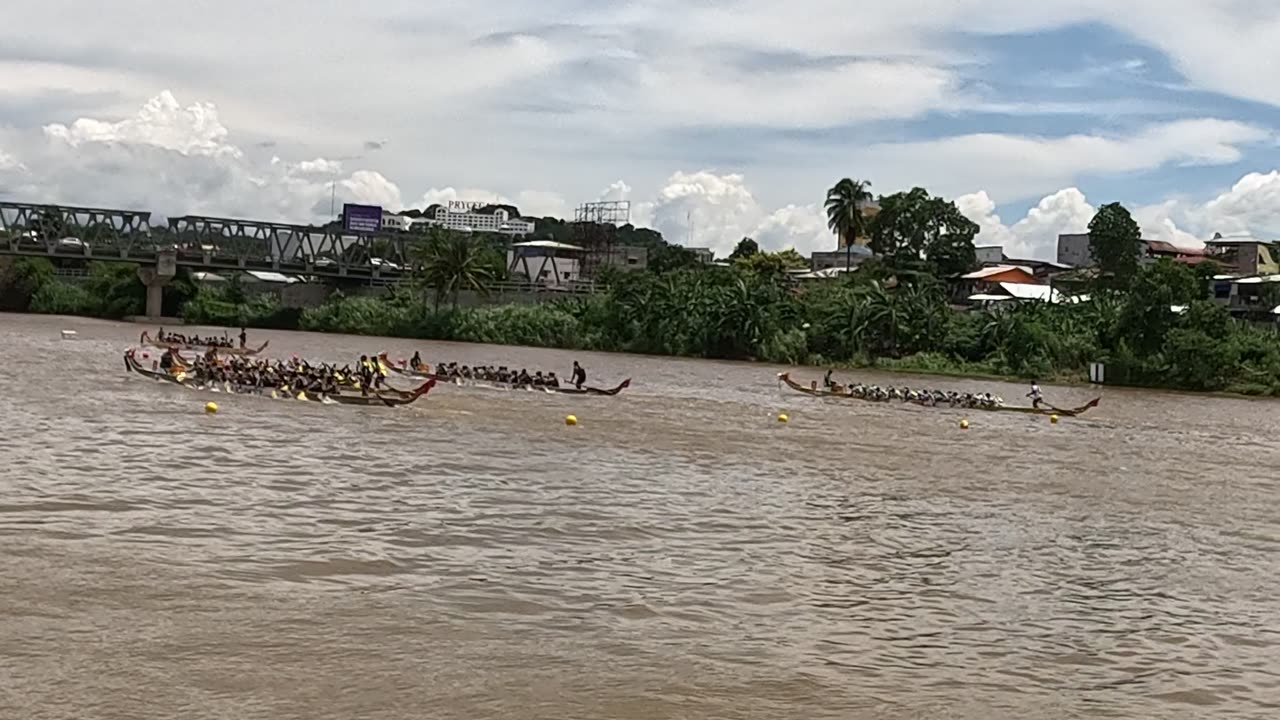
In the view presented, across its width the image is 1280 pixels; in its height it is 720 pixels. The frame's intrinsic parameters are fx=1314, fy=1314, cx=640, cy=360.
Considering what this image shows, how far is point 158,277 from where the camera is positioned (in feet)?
343

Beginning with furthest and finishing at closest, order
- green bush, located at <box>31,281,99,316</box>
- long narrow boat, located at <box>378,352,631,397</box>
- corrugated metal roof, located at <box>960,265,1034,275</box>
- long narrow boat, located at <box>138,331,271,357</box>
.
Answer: green bush, located at <box>31,281,99,316</box>
corrugated metal roof, located at <box>960,265,1034,275</box>
long narrow boat, located at <box>138,331,271,357</box>
long narrow boat, located at <box>378,352,631,397</box>

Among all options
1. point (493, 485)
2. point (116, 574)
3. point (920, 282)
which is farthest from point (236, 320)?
point (116, 574)

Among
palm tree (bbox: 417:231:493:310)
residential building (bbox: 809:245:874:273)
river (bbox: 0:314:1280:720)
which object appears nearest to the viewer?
river (bbox: 0:314:1280:720)

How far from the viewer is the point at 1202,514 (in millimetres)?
25156

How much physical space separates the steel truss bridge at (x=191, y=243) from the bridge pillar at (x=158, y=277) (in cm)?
204

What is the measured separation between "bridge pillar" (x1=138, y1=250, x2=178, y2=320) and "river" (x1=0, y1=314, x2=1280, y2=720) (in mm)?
74209

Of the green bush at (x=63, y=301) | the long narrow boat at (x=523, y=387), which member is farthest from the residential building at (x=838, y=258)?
the long narrow boat at (x=523, y=387)

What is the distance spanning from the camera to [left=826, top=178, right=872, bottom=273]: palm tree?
364 ft

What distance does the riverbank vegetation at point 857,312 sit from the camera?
6675 centimetres

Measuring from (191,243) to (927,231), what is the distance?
63907 millimetres

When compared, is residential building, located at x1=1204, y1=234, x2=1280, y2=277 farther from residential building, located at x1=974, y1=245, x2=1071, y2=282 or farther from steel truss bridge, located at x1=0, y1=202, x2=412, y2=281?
steel truss bridge, located at x1=0, y1=202, x2=412, y2=281

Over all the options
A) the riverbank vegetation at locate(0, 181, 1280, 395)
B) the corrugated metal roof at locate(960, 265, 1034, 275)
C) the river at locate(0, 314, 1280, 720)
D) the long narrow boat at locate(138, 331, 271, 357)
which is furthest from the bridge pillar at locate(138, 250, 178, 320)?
the river at locate(0, 314, 1280, 720)

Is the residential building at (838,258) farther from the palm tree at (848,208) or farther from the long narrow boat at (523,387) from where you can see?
the long narrow boat at (523,387)

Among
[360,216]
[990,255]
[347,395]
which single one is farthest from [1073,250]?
[347,395]
